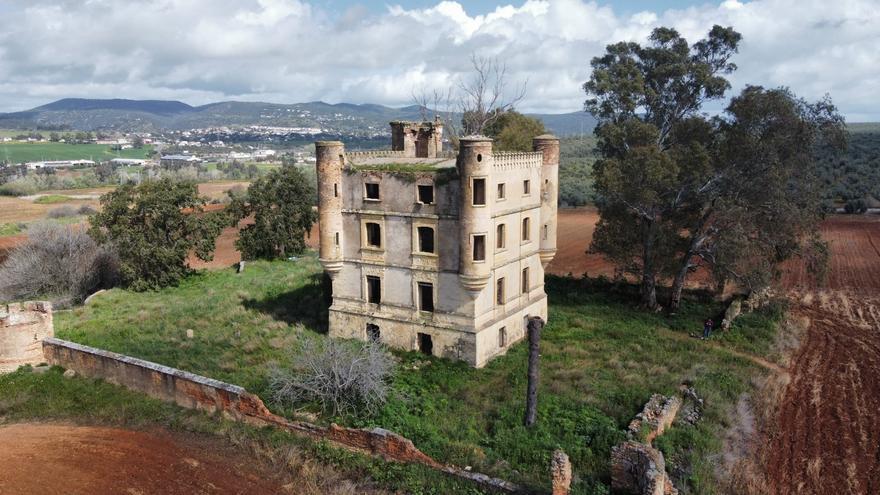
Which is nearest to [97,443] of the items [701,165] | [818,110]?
[701,165]

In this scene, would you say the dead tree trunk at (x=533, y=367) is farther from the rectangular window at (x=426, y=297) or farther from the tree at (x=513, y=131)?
the tree at (x=513, y=131)

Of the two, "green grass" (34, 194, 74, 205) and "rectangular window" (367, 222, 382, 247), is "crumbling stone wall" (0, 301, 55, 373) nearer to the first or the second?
"rectangular window" (367, 222, 382, 247)

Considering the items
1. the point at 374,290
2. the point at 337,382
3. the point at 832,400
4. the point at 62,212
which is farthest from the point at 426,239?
the point at 62,212

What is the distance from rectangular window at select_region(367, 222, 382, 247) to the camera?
28391 mm

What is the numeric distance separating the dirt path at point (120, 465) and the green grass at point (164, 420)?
0.61 metres

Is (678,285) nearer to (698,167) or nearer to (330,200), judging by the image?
(698,167)

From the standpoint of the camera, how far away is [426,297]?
27.7 m

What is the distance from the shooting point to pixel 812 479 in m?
18.2

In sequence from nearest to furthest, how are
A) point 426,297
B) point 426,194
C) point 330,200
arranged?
point 426,194
point 426,297
point 330,200

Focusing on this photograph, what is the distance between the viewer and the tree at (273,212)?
4966 cm

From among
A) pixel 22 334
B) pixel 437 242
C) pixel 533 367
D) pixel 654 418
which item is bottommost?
pixel 654 418

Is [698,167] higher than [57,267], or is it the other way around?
[698,167]

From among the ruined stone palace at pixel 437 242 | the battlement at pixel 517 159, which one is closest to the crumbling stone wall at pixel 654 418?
the ruined stone palace at pixel 437 242

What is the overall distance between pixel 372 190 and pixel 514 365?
402 inches
